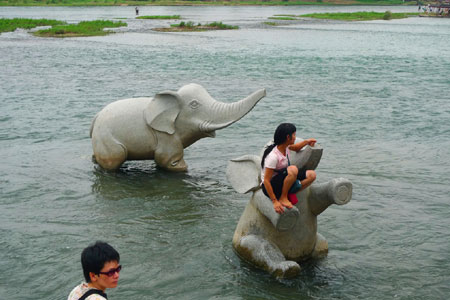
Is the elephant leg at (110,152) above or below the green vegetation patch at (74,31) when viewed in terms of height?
above

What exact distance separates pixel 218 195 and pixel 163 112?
61.2 inches

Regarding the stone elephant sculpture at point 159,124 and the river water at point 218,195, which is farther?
the stone elephant sculpture at point 159,124

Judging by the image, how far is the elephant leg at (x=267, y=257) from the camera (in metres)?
5.77

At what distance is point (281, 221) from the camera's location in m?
5.56

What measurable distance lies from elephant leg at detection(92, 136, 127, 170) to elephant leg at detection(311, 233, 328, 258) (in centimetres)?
386

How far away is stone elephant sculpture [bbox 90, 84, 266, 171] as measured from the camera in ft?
29.1

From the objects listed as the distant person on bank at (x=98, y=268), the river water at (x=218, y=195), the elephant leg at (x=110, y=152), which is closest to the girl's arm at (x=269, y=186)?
the river water at (x=218, y=195)

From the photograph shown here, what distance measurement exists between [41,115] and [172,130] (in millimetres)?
6742

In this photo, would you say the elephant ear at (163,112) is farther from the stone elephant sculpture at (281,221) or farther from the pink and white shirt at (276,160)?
the pink and white shirt at (276,160)

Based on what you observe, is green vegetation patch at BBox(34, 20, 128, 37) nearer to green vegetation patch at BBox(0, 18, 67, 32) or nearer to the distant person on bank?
green vegetation patch at BBox(0, 18, 67, 32)

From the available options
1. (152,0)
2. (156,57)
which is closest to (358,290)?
(156,57)

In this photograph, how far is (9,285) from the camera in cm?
602

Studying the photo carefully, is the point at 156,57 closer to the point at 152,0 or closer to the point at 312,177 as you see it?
the point at 312,177

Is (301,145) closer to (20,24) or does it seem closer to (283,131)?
(283,131)
